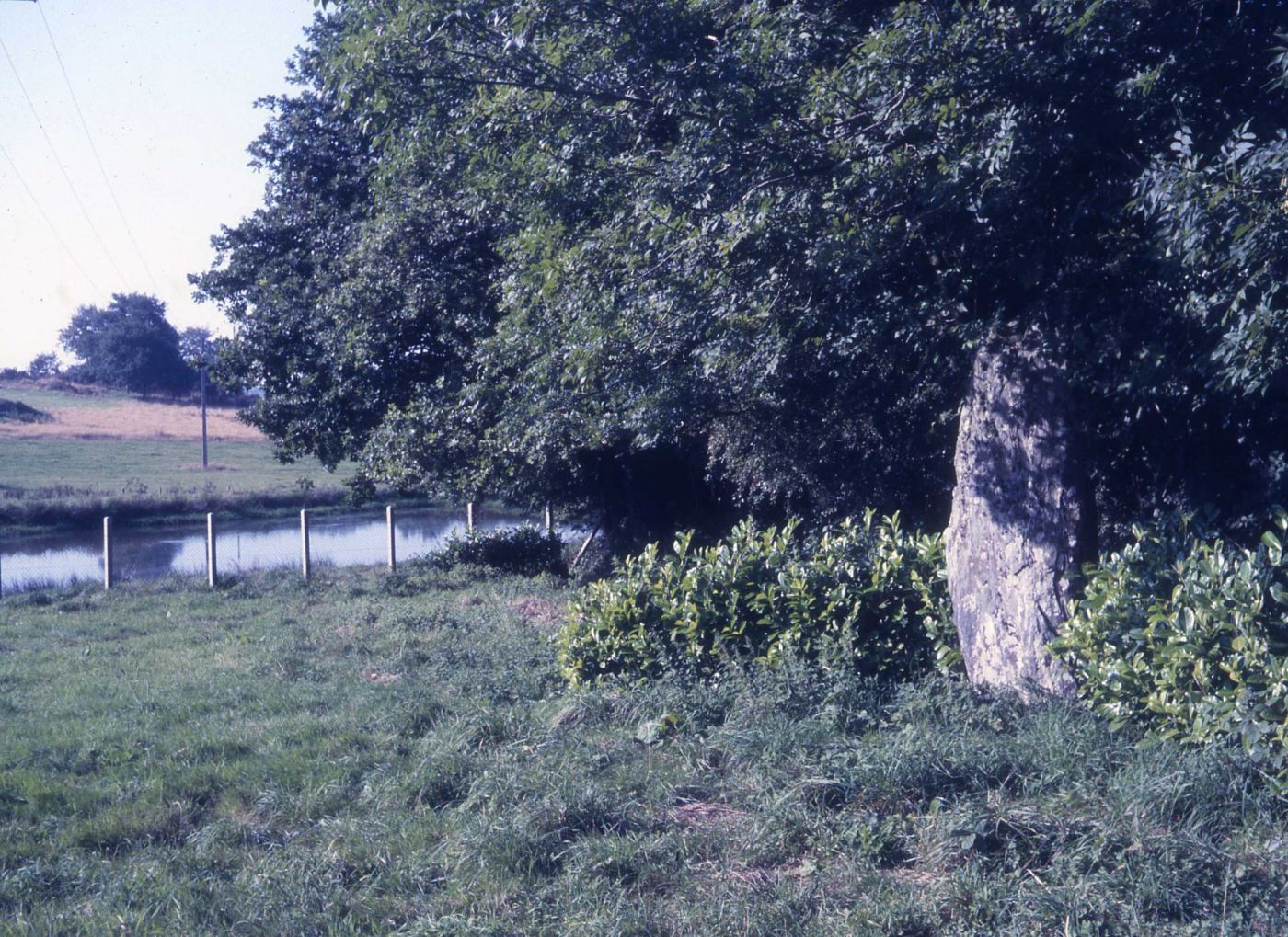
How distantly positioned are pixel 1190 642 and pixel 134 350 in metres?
60.8

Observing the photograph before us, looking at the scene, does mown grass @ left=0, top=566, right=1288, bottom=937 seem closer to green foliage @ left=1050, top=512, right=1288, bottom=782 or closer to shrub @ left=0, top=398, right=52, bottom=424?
green foliage @ left=1050, top=512, right=1288, bottom=782

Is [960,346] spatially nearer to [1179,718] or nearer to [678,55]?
[678,55]

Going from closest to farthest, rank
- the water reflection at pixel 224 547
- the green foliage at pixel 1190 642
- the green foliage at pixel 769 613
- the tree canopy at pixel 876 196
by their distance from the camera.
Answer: the green foliage at pixel 1190 642 → the tree canopy at pixel 876 196 → the green foliage at pixel 769 613 → the water reflection at pixel 224 547

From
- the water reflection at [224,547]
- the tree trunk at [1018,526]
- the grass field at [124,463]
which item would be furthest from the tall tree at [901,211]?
the grass field at [124,463]

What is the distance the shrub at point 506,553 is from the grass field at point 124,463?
9149 millimetres

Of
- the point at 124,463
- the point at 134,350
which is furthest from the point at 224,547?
the point at 134,350

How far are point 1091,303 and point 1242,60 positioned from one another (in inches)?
68.7

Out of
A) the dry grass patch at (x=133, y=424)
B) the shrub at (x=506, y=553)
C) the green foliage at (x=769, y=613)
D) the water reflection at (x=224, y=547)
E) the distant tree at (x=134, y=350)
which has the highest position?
the distant tree at (x=134, y=350)

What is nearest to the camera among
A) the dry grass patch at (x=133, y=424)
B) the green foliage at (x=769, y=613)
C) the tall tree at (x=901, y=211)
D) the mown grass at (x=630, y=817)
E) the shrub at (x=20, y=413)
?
the mown grass at (x=630, y=817)

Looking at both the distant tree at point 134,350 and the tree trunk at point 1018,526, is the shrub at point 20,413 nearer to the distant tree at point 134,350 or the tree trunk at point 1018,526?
the distant tree at point 134,350

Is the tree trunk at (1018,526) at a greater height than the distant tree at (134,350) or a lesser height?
lesser

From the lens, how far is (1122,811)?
4.52 meters

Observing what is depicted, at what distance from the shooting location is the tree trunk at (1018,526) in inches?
261

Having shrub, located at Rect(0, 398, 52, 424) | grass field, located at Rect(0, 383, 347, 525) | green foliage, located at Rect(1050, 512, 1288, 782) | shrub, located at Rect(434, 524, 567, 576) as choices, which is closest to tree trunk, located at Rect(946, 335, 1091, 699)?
green foliage, located at Rect(1050, 512, 1288, 782)
